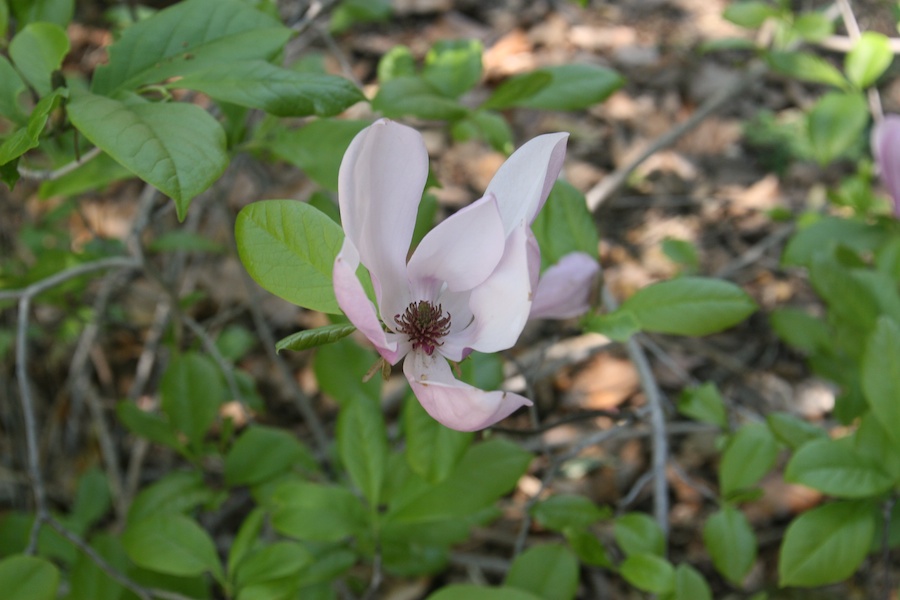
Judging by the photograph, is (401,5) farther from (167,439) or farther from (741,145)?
(167,439)

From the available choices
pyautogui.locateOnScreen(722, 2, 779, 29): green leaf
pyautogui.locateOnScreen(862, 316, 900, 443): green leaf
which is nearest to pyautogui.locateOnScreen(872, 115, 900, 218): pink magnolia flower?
pyautogui.locateOnScreen(862, 316, 900, 443): green leaf

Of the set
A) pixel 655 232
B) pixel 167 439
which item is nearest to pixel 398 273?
pixel 167 439

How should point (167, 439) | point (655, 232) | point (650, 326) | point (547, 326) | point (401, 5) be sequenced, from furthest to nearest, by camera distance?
point (401, 5)
point (655, 232)
point (547, 326)
point (167, 439)
point (650, 326)

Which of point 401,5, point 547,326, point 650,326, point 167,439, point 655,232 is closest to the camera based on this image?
point 650,326

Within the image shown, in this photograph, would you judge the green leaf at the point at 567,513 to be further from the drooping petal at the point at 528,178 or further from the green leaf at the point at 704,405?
the drooping petal at the point at 528,178

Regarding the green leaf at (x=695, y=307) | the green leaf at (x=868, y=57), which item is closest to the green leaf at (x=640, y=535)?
the green leaf at (x=695, y=307)

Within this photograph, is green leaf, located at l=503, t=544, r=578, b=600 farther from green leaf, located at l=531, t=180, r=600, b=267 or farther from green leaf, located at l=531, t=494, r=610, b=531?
green leaf, located at l=531, t=180, r=600, b=267

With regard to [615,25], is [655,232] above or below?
below
